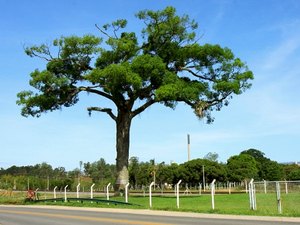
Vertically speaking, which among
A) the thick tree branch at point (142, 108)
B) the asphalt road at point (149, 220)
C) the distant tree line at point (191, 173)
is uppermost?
the thick tree branch at point (142, 108)

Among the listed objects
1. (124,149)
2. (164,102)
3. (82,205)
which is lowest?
(82,205)

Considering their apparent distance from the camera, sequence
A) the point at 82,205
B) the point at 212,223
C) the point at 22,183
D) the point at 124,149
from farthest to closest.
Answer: the point at 22,183 → the point at 124,149 → the point at 82,205 → the point at 212,223

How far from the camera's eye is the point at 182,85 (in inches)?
1443

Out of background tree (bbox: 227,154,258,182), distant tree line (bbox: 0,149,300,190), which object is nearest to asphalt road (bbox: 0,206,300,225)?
distant tree line (bbox: 0,149,300,190)

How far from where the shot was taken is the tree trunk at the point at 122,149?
129ft

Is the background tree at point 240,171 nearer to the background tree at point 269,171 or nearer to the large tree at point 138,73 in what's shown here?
the background tree at point 269,171

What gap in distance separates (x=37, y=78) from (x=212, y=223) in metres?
25.4

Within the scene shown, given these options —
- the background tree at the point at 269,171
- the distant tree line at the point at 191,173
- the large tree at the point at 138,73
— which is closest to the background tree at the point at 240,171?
the distant tree line at the point at 191,173

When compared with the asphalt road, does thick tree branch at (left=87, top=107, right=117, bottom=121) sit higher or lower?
Answer: higher

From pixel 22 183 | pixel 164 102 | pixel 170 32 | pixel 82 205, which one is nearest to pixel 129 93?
pixel 164 102

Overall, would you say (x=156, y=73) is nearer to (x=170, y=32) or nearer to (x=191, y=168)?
(x=170, y=32)

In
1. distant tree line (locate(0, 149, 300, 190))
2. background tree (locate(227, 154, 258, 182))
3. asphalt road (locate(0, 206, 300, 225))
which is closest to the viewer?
asphalt road (locate(0, 206, 300, 225))

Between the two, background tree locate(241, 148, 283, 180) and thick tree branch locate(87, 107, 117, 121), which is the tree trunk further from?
background tree locate(241, 148, 283, 180)

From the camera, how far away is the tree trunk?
3944cm
